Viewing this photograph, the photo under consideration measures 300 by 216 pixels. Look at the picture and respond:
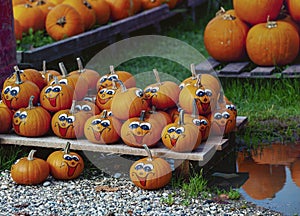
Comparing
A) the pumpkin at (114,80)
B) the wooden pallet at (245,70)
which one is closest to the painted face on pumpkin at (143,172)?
the pumpkin at (114,80)

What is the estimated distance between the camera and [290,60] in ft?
22.9

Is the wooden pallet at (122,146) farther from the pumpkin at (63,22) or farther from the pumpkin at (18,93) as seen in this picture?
the pumpkin at (63,22)

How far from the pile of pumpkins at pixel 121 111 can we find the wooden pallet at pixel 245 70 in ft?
5.94

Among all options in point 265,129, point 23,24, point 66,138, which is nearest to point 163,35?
point 23,24

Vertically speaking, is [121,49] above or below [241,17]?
below

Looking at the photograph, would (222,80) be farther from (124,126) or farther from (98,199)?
(98,199)

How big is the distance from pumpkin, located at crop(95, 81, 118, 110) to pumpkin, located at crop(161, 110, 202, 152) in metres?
0.54

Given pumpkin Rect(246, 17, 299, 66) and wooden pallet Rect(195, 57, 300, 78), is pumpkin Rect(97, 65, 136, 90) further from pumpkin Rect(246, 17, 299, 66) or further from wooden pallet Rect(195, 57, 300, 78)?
pumpkin Rect(246, 17, 299, 66)

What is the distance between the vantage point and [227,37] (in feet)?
23.3

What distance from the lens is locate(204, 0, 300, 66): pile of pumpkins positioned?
22.4 feet

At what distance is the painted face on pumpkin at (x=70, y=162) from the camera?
15.4ft

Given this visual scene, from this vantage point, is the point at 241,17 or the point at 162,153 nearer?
the point at 162,153

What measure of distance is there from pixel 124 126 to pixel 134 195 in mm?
525

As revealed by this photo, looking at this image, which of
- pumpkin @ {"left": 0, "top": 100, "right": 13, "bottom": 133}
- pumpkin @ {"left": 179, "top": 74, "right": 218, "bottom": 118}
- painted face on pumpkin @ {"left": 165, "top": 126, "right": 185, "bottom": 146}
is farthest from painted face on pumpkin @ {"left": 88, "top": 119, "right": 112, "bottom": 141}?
pumpkin @ {"left": 0, "top": 100, "right": 13, "bottom": 133}
